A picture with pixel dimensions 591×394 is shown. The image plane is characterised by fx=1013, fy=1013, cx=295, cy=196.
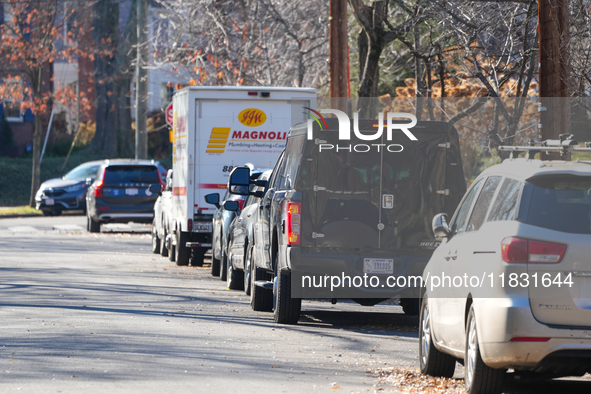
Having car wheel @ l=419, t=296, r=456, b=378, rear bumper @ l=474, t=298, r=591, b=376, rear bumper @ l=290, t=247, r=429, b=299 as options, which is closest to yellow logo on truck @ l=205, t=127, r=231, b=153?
rear bumper @ l=290, t=247, r=429, b=299

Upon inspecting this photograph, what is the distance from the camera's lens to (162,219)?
2078cm

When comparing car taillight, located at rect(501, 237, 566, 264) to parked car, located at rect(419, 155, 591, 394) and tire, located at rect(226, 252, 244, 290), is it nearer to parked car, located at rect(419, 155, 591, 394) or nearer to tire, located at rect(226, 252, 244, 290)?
parked car, located at rect(419, 155, 591, 394)

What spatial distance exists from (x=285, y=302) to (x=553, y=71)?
4.31 metres

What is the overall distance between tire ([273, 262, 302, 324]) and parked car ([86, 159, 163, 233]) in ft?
48.4

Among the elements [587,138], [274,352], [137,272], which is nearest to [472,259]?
[274,352]

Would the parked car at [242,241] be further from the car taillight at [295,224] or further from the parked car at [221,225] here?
the car taillight at [295,224]

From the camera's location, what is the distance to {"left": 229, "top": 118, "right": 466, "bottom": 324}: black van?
10.5 m

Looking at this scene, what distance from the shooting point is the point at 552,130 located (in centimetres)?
1222

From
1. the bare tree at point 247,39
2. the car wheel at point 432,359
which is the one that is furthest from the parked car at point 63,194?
the car wheel at point 432,359

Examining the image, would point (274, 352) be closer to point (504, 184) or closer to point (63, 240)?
point (504, 184)

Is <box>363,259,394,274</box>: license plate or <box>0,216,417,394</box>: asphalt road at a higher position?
<box>363,259,394,274</box>: license plate

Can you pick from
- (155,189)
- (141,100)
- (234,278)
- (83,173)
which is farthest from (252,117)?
(83,173)

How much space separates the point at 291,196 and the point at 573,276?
456 cm

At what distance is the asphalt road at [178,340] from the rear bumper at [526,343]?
4.08 feet
